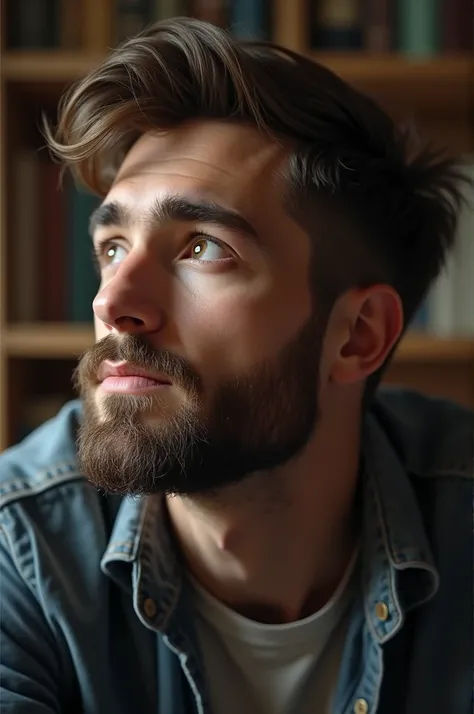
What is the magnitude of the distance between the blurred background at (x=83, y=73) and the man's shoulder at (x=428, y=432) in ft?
0.75

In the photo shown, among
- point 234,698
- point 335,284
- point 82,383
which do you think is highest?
point 335,284

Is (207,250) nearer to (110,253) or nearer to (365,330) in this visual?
(110,253)

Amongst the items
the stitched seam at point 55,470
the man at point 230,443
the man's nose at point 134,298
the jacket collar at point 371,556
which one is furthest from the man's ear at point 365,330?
the stitched seam at point 55,470

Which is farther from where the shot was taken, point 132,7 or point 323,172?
point 132,7

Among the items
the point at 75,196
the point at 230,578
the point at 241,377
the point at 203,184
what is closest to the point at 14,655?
the point at 230,578

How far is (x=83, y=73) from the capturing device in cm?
141

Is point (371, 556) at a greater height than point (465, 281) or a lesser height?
lesser

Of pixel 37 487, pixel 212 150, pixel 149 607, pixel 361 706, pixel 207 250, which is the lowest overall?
pixel 361 706

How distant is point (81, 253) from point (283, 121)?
26.7 inches

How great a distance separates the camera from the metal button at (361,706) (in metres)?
0.94

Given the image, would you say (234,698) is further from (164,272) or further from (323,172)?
(323,172)

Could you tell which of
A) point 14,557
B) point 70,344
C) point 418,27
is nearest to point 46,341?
point 70,344

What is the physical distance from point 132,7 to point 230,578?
1.08m

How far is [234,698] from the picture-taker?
3.22 feet
